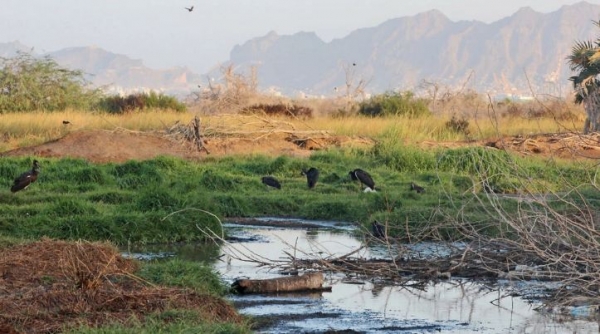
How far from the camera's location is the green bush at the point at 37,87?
36.2 meters

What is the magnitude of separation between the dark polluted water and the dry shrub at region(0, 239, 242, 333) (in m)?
0.80

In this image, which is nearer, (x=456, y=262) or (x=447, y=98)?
(x=456, y=262)

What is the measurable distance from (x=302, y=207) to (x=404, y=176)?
485 centimetres

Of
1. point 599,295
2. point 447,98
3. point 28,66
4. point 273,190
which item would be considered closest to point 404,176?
point 273,190

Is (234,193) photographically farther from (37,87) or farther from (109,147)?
(37,87)

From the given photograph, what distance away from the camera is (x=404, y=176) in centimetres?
2161

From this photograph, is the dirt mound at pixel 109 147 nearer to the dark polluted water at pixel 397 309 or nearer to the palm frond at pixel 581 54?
the palm frond at pixel 581 54

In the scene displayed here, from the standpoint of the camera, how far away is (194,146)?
25562 millimetres

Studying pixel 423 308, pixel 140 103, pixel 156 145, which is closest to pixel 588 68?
pixel 156 145

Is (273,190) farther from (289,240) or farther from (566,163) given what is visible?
(566,163)

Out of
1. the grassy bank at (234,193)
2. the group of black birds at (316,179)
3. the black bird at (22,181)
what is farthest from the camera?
the group of black birds at (316,179)

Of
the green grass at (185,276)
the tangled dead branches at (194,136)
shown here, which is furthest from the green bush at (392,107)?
the green grass at (185,276)

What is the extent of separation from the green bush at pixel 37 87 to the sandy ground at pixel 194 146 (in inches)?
441

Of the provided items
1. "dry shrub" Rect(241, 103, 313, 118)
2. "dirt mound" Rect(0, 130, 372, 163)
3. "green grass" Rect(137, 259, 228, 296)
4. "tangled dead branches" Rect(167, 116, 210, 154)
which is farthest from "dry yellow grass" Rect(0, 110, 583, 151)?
"green grass" Rect(137, 259, 228, 296)
